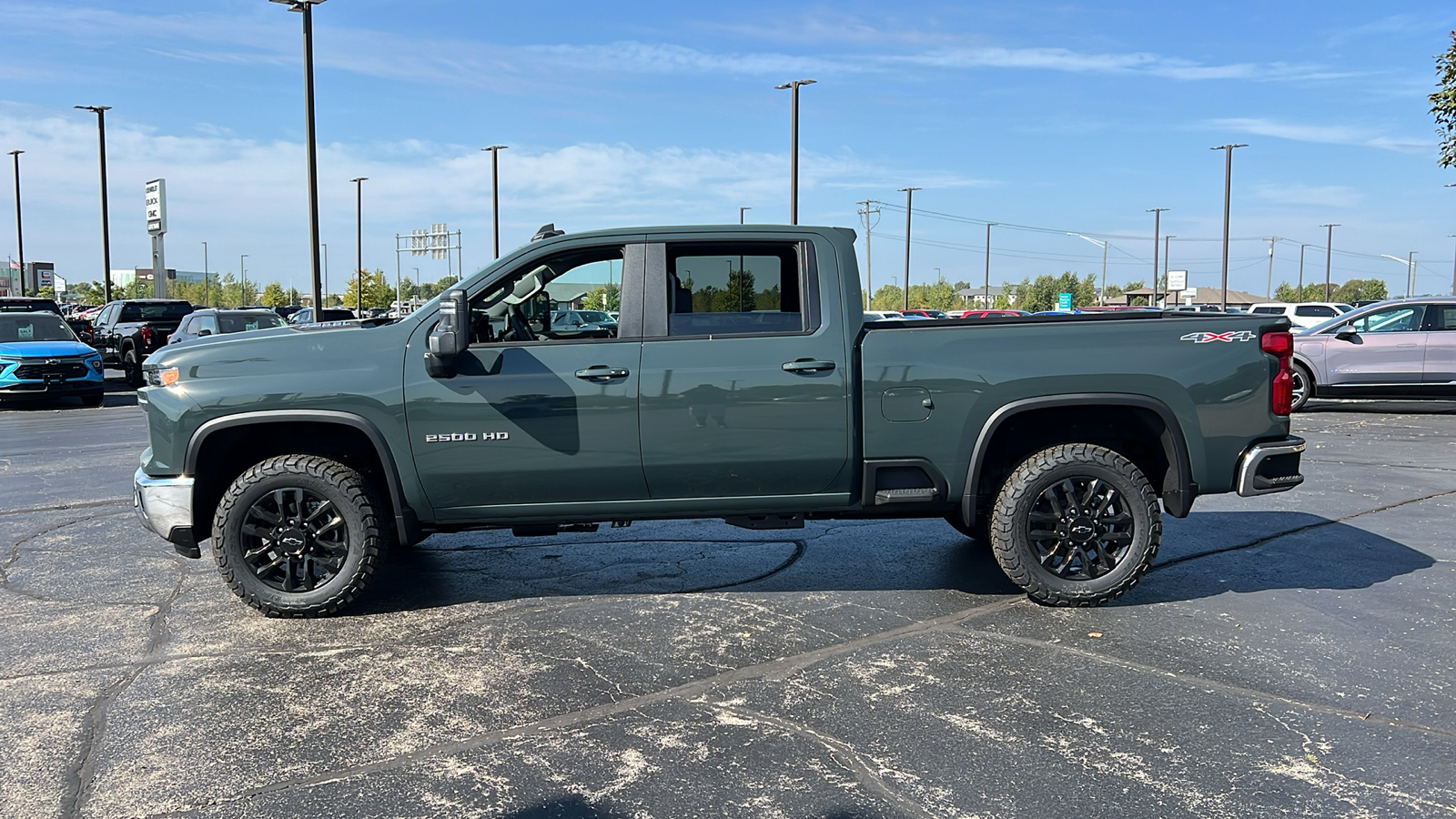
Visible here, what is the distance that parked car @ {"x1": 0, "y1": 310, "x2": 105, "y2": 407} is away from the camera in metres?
17.9

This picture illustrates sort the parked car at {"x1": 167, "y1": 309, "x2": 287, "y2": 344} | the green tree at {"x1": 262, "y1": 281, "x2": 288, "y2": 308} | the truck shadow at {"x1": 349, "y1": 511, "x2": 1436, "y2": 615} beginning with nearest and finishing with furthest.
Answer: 1. the truck shadow at {"x1": 349, "y1": 511, "x2": 1436, "y2": 615}
2. the parked car at {"x1": 167, "y1": 309, "x2": 287, "y2": 344}
3. the green tree at {"x1": 262, "y1": 281, "x2": 288, "y2": 308}

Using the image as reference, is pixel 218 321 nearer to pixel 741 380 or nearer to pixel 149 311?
pixel 149 311

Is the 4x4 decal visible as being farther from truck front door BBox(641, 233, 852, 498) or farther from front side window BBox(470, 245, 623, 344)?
front side window BBox(470, 245, 623, 344)

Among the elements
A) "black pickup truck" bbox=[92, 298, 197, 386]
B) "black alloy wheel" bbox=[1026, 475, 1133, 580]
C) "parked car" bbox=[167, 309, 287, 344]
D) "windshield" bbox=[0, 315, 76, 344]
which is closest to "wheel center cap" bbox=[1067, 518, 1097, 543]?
"black alloy wheel" bbox=[1026, 475, 1133, 580]

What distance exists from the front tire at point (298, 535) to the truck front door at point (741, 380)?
150cm

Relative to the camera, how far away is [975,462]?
5.50 m

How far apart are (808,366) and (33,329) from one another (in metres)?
18.6

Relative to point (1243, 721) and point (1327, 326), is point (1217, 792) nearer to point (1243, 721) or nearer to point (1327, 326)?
point (1243, 721)

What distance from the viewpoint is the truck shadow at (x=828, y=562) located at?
612 centimetres

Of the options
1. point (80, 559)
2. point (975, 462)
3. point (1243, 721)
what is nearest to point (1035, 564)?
point (975, 462)

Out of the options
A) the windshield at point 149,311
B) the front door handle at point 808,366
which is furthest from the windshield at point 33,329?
the front door handle at point 808,366

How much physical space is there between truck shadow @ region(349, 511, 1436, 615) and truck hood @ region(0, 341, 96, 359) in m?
14.3

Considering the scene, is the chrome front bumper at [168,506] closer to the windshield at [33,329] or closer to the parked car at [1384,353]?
the parked car at [1384,353]

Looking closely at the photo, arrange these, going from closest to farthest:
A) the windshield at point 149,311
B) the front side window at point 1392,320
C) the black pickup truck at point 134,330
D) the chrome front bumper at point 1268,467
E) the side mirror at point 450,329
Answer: the side mirror at point 450,329 → the chrome front bumper at point 1268,467 → the front side window at point 1392,320 → the black pickup truck at point 134,330 → the windshield at point 149,311
